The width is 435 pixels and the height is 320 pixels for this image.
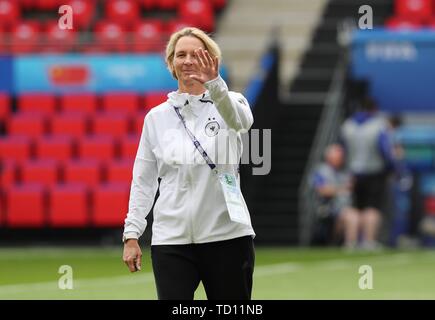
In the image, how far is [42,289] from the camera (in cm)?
1462

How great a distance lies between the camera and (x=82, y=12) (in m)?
27.5

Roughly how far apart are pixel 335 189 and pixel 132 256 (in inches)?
569

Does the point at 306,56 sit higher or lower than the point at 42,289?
higher

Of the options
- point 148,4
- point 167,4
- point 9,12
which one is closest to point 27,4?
point 9,12

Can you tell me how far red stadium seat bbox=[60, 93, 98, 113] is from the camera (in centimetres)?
2383

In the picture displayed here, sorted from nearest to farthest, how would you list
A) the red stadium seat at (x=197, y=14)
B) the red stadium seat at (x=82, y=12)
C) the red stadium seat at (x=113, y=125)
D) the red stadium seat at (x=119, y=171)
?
the red stadium seat at (x=119, y=171) < the red stadium seat at (x=113, y=125) < the red stadium seat at (x=197, y=14) < the red stadium seat at (x=82, y=12)

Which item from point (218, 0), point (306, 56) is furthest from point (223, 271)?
point (218, 0)

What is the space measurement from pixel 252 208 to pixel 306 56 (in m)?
4.94

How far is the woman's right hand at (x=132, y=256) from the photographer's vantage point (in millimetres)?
7488

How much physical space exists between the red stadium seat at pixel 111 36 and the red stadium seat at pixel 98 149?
6.62 feet

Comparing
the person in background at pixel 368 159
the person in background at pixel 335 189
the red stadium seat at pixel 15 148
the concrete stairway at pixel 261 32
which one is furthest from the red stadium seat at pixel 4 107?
the person in background at pixel 368 159

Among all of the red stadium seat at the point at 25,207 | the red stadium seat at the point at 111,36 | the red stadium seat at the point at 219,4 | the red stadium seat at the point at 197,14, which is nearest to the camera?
the red stadium seat at the point at 25,207
